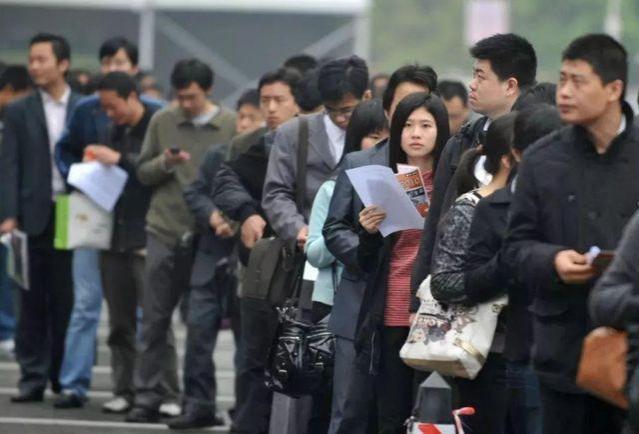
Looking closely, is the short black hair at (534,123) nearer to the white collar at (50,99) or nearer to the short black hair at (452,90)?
the white collar at (50,99)

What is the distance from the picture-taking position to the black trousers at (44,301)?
581 inches

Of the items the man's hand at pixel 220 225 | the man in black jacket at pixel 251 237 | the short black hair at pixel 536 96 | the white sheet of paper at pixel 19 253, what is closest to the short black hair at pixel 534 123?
the short black hair at pixel 536 96

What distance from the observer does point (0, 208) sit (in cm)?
1485

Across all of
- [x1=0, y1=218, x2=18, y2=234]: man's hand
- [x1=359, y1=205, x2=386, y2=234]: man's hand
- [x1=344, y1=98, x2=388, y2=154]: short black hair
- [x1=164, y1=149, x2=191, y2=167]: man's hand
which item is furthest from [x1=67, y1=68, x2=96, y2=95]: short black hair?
[x1=359, y1=205, x2=386, y2=234]: man's hand

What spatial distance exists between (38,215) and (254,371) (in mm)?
3103

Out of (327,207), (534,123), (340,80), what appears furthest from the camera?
(340,80)

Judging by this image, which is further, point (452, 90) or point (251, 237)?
point (452, 90)

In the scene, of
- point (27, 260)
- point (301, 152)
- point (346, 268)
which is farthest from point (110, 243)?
point (346, 268)

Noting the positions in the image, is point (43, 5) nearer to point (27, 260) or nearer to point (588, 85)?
point (27, 260)

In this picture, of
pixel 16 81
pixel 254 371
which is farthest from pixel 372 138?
pixel 16 81

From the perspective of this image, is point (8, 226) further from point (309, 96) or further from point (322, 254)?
point (322, 254)

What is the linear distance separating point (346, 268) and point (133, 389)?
437 cm

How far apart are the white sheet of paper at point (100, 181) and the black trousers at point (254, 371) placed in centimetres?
231

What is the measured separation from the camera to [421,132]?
32.9 ft
